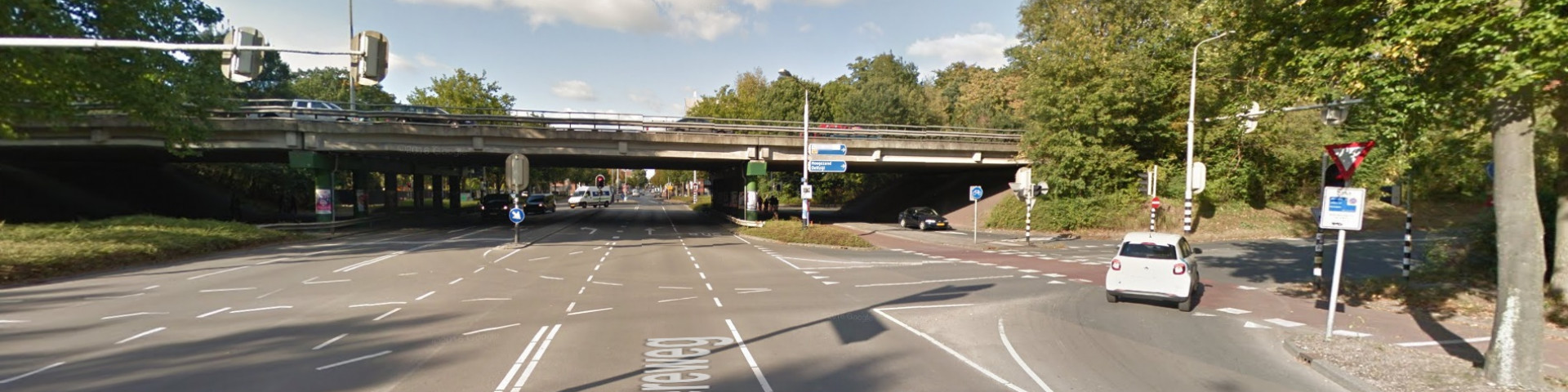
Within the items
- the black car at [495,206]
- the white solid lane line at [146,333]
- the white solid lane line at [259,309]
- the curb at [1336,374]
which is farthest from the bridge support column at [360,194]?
the curb at [1336,374]

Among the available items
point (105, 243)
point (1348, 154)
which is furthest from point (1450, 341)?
point (105, 243)

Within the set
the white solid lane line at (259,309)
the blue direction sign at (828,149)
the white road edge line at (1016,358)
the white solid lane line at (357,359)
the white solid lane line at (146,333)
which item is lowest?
the white solid lane line at (259,309)

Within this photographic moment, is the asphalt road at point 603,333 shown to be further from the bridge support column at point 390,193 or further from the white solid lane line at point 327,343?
the bridge support column at point 390,193

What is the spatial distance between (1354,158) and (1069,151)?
24.2 meters

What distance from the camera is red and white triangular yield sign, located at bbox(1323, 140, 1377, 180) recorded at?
33.9 ft

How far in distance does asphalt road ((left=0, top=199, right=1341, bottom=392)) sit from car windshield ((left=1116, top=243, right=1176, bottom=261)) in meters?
0.92

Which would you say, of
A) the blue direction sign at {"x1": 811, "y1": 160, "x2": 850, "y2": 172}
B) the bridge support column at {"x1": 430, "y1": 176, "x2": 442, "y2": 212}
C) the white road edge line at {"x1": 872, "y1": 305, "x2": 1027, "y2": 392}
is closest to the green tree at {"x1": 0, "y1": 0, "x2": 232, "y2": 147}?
the white road edge line at {"x1": 872, "y1": 305, "x2": 1027, "y2": 392}

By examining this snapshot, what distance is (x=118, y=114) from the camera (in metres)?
28.3

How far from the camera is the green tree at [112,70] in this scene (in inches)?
678

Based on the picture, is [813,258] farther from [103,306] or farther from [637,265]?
[103,306]

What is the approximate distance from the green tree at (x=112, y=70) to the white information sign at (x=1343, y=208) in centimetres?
2498

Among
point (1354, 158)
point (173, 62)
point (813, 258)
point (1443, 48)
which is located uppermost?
point (173, 62)

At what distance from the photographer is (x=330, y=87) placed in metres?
82.4

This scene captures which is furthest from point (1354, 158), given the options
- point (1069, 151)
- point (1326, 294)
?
point (1069, 151)
